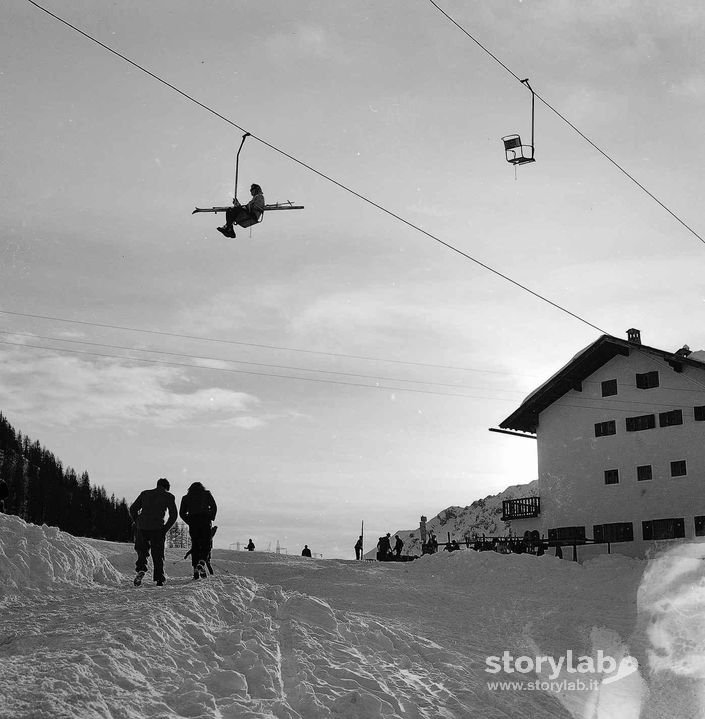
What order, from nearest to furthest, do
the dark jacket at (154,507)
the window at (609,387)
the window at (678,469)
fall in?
the dark jacket at (154,507), the window at (678,469), the window at (609,387)

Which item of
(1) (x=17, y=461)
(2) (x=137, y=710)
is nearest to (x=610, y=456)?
(2) (x=137, y=710)

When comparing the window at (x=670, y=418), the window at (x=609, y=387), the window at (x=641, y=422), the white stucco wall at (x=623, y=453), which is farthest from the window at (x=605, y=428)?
the window at (x=670, y=418)

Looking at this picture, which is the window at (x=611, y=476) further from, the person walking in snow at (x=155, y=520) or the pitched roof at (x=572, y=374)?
the person walking in snow at (x=155, y=520)

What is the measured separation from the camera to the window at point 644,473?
32.9 meters

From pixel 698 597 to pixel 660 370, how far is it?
15264 mm

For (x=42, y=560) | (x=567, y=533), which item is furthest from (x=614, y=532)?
(x=42, y=560)

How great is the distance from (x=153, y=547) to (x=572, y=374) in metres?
26.7

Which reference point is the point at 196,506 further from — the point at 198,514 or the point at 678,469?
the point at 678,469

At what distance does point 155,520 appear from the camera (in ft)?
40.8

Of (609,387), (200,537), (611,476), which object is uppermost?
(609,387)

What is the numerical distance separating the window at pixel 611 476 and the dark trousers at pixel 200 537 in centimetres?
2387

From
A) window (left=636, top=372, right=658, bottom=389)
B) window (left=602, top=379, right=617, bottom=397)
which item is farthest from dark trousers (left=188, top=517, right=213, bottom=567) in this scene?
window (left=602, top=379, right=617, bottom=397)

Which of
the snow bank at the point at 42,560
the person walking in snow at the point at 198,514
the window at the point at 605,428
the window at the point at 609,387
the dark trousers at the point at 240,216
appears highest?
the window at the point at 609,387

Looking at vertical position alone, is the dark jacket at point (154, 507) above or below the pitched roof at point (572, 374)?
below
